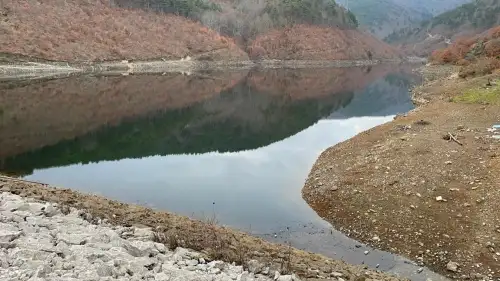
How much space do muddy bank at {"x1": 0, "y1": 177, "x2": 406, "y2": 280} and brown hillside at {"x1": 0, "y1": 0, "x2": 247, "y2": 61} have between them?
8471cm

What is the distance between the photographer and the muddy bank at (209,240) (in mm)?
11834

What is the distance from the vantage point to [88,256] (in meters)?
9.95

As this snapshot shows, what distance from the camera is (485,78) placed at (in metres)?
47.5

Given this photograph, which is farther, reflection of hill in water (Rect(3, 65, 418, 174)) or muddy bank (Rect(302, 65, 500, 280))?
reflection of hill in water (Rect(3, 65, 418, 174))

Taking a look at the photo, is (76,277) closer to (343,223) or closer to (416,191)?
(343,223)

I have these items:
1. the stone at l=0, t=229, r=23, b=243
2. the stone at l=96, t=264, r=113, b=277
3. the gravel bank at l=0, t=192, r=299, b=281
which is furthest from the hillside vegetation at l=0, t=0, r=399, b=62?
the stone at l=96, t=264, r=113, b=277

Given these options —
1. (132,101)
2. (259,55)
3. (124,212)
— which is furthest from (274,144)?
(259,55)

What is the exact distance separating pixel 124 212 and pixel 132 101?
44233 mm

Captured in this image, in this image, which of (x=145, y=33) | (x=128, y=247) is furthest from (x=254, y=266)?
(x=145, y=33)

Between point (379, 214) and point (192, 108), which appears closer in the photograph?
point (379, 214)

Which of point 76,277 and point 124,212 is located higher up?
point 76,277

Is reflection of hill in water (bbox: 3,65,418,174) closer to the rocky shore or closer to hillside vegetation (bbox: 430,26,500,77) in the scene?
hillside vegetation (bbox: 430,26,500,77)

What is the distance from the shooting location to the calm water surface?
20.4m

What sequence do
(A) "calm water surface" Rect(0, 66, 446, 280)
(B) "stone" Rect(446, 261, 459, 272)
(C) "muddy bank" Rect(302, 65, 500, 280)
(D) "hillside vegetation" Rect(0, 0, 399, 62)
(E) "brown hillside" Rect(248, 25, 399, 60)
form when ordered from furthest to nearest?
1. (E) "brown hillside" Rect(248, 25, 399, 60)
2. (D) "hillside vegetation" Rect(0, 0, 399, 62)
3. (A) "calm water surface" Rect(0, 66, 446, 280)
4. (C) "muddy bank" Rect(302, 65, 500, 280)
5. (B) "stone" Rect(446, 261, 459, 272)
